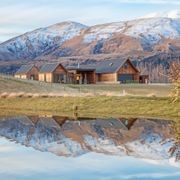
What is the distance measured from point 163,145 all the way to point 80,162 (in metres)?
5.15

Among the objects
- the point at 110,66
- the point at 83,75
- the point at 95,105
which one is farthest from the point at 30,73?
the point at 95,105

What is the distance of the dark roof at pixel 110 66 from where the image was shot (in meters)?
92.7

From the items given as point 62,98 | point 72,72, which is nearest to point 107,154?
point 62,98

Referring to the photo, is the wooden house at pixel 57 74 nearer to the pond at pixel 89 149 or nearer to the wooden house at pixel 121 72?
the wooden house at pixel 121 72

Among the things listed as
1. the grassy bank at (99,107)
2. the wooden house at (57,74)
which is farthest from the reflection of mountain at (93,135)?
the wooden house at (57,74)

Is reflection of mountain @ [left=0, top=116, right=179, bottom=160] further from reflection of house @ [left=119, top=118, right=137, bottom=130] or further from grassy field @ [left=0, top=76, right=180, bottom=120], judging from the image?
grassy field @ [left=0, top=76, right=180, bottom=120]

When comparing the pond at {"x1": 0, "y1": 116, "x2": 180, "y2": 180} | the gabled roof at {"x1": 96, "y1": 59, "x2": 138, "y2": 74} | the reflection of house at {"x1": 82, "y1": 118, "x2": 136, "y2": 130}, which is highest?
the gabled roof at {"x1": 96, "y1": 59, "x2": 138, "y2": 74}

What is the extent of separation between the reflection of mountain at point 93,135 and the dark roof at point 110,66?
197 feet

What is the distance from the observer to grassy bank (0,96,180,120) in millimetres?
33406

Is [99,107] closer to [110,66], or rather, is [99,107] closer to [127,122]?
[127,122]

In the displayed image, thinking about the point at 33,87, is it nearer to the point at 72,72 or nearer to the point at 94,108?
the point at 94,108

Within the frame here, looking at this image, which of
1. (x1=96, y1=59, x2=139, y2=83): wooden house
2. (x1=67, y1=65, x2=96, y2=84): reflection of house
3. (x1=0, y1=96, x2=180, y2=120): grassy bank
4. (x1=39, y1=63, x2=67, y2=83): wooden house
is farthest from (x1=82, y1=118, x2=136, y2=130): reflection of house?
(x1=96, y1=59, x2=139, y2=83): wooden house

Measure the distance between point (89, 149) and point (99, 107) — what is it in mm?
17401

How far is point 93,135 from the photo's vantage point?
23.9m
